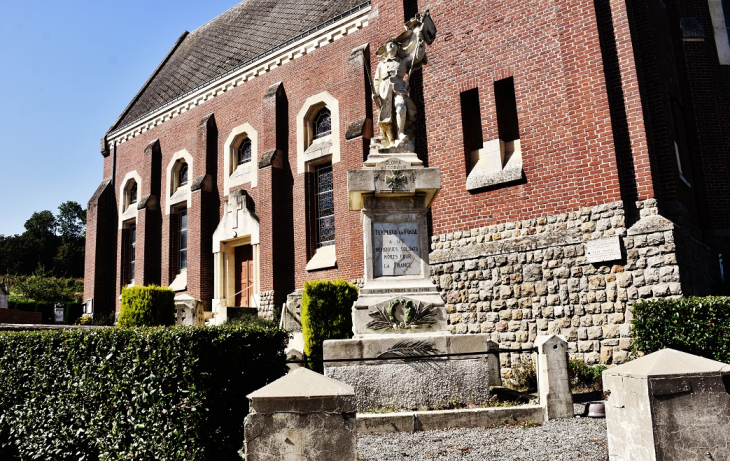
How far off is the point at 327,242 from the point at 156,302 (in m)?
5.31

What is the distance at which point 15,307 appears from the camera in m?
26.0

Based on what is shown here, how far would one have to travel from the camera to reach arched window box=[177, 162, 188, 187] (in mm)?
22766

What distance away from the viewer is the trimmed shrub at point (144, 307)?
1440 centimetres

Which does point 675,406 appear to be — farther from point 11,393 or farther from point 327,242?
point 327,242

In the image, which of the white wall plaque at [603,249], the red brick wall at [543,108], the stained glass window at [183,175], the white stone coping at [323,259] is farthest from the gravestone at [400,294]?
the stained glass window at [183,175]

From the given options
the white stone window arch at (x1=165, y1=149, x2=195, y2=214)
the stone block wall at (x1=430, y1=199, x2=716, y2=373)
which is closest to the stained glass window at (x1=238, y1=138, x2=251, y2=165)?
the white stone window arch at (x1=165, y1=149, x2=195, y2=214)

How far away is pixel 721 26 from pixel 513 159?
6.73m

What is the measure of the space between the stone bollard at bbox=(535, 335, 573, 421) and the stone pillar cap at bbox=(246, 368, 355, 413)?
3836 mm

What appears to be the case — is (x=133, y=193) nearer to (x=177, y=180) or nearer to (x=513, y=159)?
(x=177, y=180)

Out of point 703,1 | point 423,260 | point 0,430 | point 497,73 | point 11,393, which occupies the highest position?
point 703,1

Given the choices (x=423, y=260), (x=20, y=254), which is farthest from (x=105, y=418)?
(x=20, y=254)

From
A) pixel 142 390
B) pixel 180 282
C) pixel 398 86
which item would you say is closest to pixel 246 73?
pixel 180 282

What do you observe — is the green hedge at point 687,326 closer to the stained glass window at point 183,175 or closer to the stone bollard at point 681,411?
the stone bollard at point 681,411

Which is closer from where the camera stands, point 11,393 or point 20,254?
point 11,393
